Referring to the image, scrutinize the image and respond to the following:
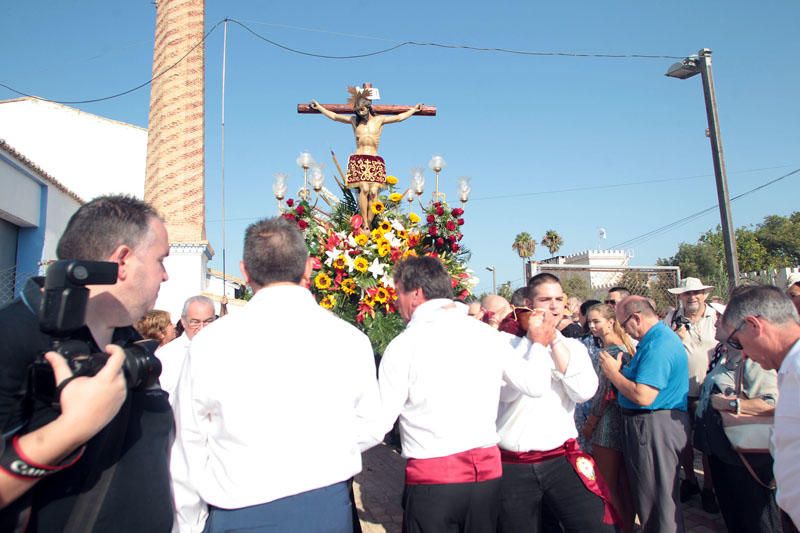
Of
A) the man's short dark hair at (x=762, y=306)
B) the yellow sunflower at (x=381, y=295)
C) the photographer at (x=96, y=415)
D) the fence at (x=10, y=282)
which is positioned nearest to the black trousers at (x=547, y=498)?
the man's short dark hair at (x=762, y=306)

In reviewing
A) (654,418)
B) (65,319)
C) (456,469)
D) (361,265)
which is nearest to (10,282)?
(361,265)

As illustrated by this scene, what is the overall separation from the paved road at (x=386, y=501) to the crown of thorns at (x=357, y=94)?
4254 millimetres

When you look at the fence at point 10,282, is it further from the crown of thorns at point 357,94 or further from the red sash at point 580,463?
the red sash at point 580,463

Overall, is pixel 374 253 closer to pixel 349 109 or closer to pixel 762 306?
pixel 349 109

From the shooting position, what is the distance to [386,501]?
5.98 metres

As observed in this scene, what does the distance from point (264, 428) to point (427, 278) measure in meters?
1.55

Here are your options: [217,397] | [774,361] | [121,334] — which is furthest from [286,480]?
[774,361]

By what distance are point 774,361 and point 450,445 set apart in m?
1.64

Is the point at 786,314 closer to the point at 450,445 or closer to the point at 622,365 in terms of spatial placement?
the point at 450,445

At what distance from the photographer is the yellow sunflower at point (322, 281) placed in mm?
5223

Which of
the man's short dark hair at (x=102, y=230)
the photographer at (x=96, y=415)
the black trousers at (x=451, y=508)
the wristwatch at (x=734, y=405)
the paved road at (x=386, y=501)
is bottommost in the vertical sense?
the paved road at (x=386, y=501)

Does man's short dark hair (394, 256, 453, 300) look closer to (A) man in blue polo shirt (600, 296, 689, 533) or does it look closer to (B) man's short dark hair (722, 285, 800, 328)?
(B) man's short dark hair (722, 285, 800, 328)

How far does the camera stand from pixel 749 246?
140 ft

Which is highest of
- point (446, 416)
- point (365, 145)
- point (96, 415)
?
point (365, 145)
